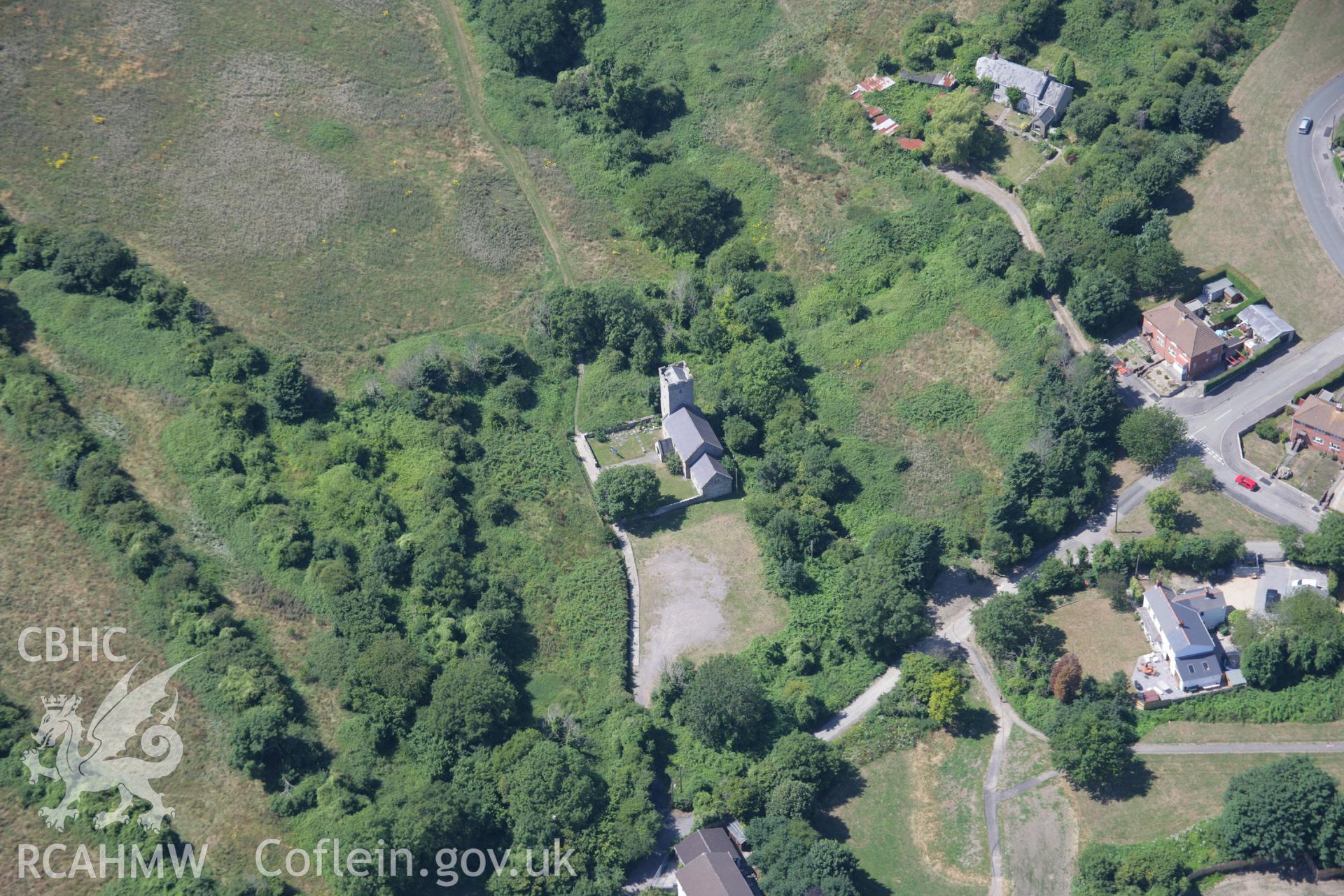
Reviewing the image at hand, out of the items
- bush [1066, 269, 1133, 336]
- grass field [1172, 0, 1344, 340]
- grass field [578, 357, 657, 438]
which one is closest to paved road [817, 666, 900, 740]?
grass field [578, 357, 657, 438]

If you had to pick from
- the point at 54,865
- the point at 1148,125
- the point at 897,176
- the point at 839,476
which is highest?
the point at 1148,125

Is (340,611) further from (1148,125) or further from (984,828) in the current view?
(1148,125)

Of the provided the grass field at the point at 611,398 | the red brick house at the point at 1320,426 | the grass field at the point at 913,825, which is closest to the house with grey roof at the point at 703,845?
the grass field at the point at 913,825

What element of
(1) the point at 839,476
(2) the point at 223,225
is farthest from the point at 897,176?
(2) the point at 223,225

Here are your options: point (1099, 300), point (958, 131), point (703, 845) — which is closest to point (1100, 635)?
point (1099, 300)

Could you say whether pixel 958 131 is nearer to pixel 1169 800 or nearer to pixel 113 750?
pixel 1169 800

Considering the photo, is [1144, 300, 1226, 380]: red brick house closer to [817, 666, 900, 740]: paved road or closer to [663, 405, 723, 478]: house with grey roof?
[817, 666, 900, 740]: paved road

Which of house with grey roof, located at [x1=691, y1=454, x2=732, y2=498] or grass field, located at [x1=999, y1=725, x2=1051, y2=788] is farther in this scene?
house with grey roof, located at [x1=691, y1=454, x2=732, y2=498]
